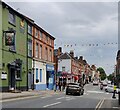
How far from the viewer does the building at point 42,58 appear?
169 ft

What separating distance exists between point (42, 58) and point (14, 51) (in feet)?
51.6

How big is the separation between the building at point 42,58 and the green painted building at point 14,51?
265 centimetres

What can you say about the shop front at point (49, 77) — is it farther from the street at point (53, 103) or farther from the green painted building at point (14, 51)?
the street at point (53, 103)

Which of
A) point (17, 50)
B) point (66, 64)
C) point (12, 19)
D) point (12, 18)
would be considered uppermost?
point (12, 18)

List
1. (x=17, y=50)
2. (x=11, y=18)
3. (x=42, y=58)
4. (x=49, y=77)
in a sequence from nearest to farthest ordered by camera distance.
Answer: (x=11, y=18)
(x=17, y=50)
(x=42, y=58)
(x=49, y=77)

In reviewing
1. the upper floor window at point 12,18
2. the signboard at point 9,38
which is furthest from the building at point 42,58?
the signboard at point 9,38

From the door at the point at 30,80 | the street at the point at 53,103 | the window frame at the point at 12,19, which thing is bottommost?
the street at the point at 53,103

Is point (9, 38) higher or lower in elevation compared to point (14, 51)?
higher

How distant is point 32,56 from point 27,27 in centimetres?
485

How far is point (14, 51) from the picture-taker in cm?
4053

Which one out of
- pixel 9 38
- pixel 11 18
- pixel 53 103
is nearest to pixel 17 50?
pixel 11 18

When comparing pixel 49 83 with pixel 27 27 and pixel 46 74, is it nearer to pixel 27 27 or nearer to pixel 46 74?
pixel 46 74

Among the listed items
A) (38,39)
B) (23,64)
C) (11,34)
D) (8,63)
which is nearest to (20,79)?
(23,64)

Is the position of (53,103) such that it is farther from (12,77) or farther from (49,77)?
(49,77)
